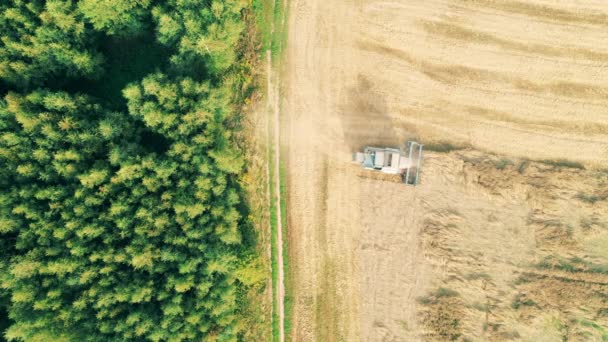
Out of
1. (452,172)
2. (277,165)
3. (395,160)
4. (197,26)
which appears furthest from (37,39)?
(452,172)

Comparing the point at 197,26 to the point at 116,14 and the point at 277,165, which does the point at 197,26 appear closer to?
the point at 116,14

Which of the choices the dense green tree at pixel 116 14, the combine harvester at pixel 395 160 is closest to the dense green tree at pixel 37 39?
the dense green tree at pixel 116 14

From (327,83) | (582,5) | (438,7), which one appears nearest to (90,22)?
(327,83)

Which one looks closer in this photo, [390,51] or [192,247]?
[192,247]

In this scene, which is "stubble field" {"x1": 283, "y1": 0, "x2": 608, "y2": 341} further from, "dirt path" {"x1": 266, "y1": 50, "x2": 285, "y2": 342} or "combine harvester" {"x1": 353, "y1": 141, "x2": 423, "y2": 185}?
"dirt path" {"x1": 266, "y1": 50, "x2": 285, "y2": 342}

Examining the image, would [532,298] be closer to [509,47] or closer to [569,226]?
[569,226]

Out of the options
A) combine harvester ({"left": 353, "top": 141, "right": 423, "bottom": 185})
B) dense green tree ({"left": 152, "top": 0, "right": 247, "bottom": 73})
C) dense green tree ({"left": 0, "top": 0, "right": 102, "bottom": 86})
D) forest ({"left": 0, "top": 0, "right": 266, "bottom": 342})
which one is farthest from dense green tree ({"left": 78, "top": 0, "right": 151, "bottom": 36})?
combine harvester ({"left": 353, "top": 141, "right": 423, "bottom": 185})
